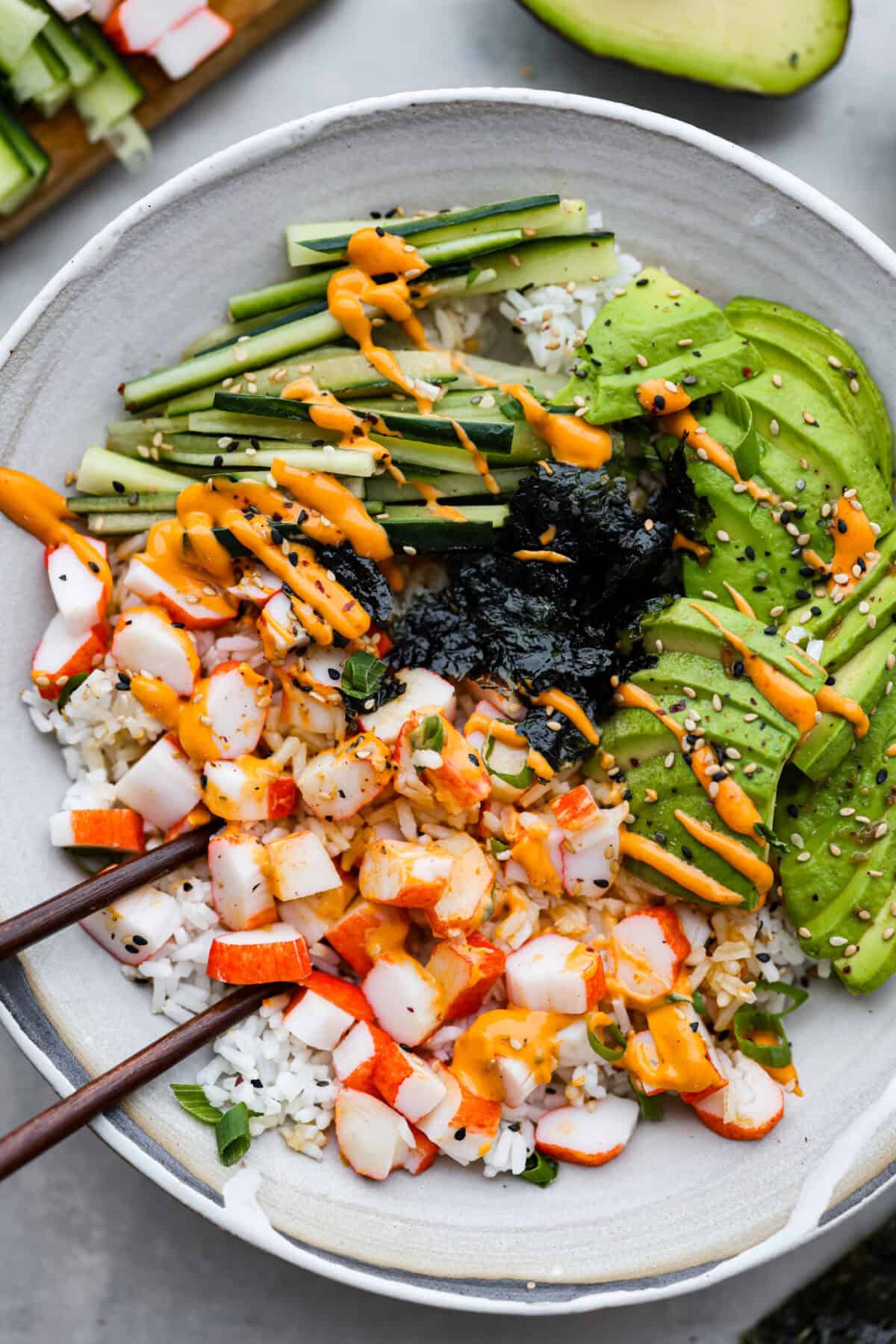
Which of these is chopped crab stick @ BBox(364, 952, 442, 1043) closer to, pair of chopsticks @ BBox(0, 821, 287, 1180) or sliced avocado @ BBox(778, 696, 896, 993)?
pair of chopsticks @ BBox(0, 821, 287, 1180)

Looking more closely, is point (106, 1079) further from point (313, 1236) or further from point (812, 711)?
point (812, 711)

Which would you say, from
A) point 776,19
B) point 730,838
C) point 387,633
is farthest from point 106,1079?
point 776,19

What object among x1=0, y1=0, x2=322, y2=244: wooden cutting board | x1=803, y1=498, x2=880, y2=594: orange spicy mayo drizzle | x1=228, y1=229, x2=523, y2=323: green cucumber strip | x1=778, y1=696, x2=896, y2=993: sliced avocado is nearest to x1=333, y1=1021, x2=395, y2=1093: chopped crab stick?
x1=778, y1=696, x2=896, y2=993: sliced avocado

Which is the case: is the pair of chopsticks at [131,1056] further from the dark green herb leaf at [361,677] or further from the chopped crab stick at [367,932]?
the dark green herb leaf at [361,677]

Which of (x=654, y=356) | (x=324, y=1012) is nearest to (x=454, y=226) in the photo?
(x=654, y=356)

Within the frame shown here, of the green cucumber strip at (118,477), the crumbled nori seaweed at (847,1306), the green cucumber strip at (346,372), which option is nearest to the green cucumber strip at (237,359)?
the green cucumber strip at (346,372)
